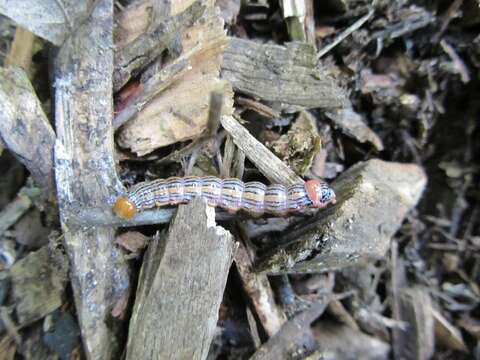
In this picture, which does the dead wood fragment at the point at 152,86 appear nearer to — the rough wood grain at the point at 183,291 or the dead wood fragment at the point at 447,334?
the rough wood grain at the point at 183,291

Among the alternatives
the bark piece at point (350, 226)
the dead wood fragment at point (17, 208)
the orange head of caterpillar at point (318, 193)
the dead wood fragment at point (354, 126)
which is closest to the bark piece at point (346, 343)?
the bark piece at point (350, 226)

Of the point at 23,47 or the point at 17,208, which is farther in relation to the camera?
the point at 17,208

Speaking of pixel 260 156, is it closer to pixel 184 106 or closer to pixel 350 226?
pixel 184 106

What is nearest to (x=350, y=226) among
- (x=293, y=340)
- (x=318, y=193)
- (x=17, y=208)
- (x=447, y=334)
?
(x=318, y=193)

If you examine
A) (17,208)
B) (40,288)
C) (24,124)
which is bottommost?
(40,288)

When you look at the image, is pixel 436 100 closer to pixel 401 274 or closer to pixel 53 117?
pixel 401 274

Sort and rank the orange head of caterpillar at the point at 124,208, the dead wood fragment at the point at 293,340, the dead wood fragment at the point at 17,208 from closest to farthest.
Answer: the orange head of caterpillar at the point at 124,208 → the dead wood fragment at the point at 17,208 → the dead wood fragment at the point at 293,340

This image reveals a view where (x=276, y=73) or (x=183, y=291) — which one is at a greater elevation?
(x=276, y=73)
